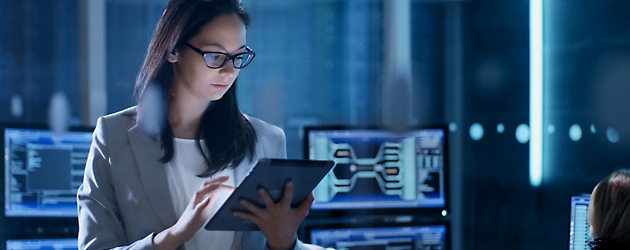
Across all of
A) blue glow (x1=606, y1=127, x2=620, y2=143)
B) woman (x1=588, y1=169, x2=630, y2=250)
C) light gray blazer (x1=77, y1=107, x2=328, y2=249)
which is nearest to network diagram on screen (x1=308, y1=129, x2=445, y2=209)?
blue glow (x1=606, y1=127, x2=620, y2=143)

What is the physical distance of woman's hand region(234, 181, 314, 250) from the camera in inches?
45.4

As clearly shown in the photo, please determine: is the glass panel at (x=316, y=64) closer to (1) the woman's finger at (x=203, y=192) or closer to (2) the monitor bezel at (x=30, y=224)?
(2) the monitor bezel at (x=30, y=224)

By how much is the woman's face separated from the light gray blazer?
0.13m

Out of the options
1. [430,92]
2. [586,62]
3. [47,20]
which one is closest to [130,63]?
[47,20]

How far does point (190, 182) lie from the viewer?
1281 mm

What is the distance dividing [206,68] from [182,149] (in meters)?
0.17

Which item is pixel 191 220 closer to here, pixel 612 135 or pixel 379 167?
pixel 379 167

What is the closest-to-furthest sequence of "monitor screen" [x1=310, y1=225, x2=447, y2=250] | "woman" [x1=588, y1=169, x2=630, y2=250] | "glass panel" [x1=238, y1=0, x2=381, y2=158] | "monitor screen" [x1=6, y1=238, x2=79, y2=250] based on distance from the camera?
"woman" [x1=588, y1=169, x2=630, y2=250] → "monitor screen" [x1=6, y1=238, x2=79, y2=250] → "monitor screen" [x1=310, y1=225, x2=447, y2=250] → "glass panel" [x1=238, y1=0, x2=381, y2=158]

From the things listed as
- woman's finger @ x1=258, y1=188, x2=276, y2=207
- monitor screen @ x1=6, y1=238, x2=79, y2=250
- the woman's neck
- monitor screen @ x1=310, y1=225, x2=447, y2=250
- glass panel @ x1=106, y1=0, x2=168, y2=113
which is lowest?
monitor screen @ x1=310, y1=225, x2=447, y2=250

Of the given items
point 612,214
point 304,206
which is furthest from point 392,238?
point 304,206

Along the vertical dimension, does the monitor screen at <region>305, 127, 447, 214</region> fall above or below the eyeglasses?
below

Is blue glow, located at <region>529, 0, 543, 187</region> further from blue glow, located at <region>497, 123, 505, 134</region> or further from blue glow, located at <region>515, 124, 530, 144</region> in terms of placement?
blue glow, located at <region>497, 123, 505, 134</region>

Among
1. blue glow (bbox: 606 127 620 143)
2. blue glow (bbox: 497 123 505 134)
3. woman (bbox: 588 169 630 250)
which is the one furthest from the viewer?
blue glow (bbox: 497 123 505 134)

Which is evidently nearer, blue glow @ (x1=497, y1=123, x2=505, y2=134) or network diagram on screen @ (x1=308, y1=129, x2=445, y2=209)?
network diagram on screen @ (x1=308, y1=129, x2=445, y2=209)
